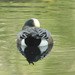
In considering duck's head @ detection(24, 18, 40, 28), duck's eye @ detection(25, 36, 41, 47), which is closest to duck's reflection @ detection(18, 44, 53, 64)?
duck's eye @ detection(25, 36, 41, 47)

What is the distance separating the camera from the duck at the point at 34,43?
374 inches

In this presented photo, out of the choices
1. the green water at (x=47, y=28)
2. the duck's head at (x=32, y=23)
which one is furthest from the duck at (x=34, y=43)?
→ the duck's head at (x=32, y=23)

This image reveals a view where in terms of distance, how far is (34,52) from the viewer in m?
9.78

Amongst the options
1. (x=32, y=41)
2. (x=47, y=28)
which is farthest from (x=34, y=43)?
(x=47, y=28)

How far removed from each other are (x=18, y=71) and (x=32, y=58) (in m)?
1.44

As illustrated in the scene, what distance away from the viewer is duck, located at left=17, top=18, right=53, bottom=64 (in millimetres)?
9499

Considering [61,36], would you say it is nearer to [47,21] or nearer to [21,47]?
[21,47]

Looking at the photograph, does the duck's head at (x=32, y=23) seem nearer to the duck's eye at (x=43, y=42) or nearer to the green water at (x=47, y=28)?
the green water at (x=47, y=28)

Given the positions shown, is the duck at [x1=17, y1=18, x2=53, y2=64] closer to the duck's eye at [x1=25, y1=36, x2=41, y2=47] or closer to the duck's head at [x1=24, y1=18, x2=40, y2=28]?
the duck's eye at [x1=25, y1=36, x2=41, y2=47]

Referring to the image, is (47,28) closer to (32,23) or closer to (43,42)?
(32,23)

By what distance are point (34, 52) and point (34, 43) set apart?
0.33 metres

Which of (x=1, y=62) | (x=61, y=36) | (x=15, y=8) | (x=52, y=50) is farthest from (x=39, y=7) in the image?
(x=1, y=62)

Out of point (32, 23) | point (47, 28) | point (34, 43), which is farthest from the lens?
point (47, 28)

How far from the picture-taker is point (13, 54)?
921 cm
